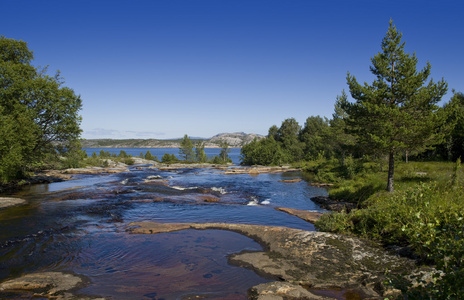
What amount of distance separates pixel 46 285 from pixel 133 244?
15.6 feet

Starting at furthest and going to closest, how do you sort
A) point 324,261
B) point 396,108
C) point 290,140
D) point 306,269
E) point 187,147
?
point 187,147 → point 290,140 → point 396,108 → point 324,261 → point 306,269

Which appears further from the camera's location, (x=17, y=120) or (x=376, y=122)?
(x=17, y=120)

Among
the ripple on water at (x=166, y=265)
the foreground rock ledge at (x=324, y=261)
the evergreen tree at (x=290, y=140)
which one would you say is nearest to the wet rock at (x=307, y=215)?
the foreground rock ledge at (x=324, y=261)

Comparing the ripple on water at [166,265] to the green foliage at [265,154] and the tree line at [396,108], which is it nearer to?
the tree line at [396,108]

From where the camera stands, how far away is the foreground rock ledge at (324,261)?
840cm

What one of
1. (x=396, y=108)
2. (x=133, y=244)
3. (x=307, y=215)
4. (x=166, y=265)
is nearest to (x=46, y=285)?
(x=166, y=265)

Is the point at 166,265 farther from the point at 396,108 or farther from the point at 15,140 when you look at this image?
the point at 15,140

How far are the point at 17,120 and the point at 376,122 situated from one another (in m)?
36.7

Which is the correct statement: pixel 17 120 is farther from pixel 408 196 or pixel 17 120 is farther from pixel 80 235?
pixel 408 196

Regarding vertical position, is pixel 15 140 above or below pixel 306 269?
above

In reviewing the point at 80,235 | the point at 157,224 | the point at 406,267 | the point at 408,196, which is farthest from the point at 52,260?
the point at 408,196

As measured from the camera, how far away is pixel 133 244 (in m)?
13.2

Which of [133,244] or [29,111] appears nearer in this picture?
[133,244]

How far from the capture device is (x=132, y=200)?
81.9ft
